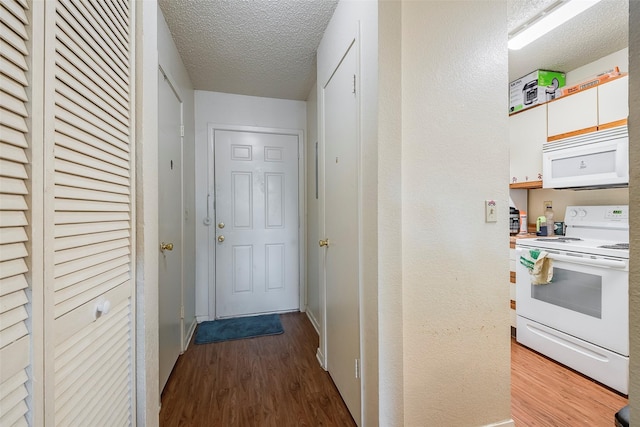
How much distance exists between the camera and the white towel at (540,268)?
83.0 inches

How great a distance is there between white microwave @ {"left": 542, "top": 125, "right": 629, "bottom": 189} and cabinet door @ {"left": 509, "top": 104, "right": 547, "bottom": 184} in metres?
0.12

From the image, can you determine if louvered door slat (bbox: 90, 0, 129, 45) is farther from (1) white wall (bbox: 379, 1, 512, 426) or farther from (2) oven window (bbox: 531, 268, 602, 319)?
(2) oven window (bbox: 531, 268, 602, 319)

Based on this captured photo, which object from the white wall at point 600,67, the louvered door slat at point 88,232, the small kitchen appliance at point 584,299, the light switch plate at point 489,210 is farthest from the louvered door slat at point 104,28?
the white wall at point 600,67

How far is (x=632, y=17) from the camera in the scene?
15.5 inches

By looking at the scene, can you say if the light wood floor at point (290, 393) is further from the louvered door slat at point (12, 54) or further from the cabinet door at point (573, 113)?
the cabinet door at point (573, 113)

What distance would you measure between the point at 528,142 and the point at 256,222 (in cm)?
282

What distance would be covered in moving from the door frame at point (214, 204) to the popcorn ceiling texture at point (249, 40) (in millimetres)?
396

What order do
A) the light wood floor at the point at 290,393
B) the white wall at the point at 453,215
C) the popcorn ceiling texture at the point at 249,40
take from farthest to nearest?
the popcorn ceiling texture at the point at 249,40
the light wood floor at the point at 290,393
the white wall at the point at 453,215

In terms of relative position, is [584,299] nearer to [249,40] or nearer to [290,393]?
[290,393]

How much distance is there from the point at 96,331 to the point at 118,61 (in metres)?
0.82

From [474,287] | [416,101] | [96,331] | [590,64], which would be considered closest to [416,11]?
[416,101]

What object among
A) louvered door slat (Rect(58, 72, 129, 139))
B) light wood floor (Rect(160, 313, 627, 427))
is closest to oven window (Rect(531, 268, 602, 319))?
light wood floor (Rect(160, 313, 627, 427))

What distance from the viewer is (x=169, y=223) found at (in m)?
1.90

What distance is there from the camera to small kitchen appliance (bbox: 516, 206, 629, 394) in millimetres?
1715
